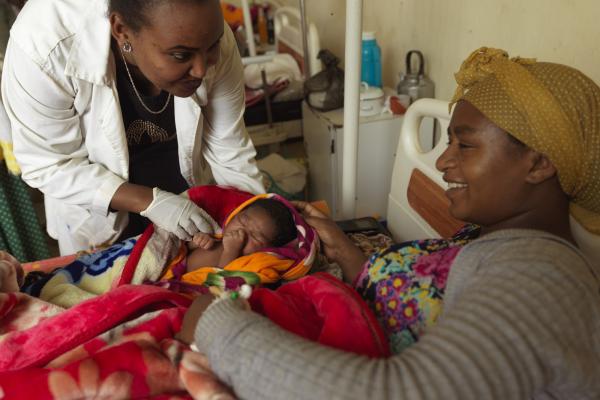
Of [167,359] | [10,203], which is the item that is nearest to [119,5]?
[167,359]

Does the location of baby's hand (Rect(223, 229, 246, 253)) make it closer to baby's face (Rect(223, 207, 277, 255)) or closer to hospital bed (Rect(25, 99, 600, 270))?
baby's face (Rect(223, 207, 277, 255))

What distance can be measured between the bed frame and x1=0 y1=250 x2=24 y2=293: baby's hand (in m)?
1.40

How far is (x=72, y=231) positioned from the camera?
197 cm

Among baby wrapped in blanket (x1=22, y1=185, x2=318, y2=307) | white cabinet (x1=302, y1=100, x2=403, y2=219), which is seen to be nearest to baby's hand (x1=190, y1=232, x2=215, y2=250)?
baby wrapped in blanket (x1=22, y1=185, x2=318, y2=307)

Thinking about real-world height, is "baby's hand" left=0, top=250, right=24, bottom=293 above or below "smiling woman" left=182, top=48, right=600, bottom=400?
below

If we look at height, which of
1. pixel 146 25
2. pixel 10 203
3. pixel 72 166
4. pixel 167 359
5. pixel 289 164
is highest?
pixel 146 25

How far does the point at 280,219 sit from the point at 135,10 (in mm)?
813

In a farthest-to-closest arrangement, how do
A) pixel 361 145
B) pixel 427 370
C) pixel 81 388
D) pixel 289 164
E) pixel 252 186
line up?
pixel 289 164
pixel 361 145
pixel 252 186
pixel 81 388
pixel 427 370

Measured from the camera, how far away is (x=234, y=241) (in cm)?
171

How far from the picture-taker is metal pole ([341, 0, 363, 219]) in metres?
1.67

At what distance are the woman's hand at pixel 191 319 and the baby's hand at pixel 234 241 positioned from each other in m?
0.47

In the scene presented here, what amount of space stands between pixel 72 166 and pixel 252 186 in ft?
2.28

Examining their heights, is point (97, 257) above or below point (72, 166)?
below

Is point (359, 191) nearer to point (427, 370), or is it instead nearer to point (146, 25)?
point (146, 25)
